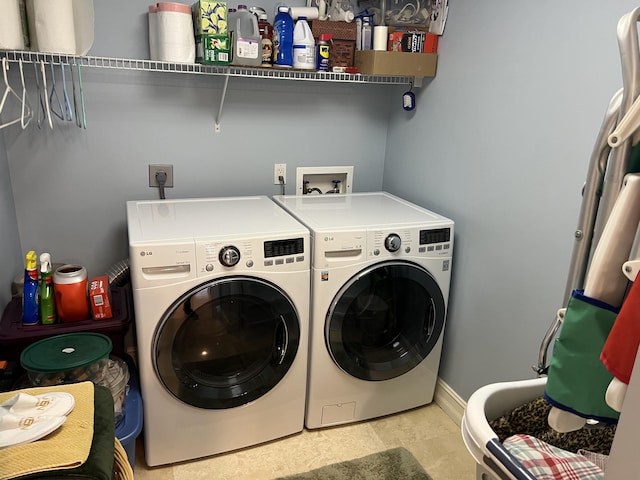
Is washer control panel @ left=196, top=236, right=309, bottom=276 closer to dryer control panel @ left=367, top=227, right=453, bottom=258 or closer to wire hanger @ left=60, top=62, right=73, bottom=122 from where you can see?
dryer control panel @ left=367, top=227, right=453, bottom=258

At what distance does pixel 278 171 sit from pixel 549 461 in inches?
69.6

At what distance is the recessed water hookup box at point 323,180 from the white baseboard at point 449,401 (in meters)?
1.10

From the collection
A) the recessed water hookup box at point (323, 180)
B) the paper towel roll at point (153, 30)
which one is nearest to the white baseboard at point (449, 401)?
the recessed water hookup box at point (323, 180)

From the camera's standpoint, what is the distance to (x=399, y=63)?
7.07 ft

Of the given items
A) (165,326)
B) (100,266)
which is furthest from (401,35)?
(100,266)

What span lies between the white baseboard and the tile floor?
0.12ft

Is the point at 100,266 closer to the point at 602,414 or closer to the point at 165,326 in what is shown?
the point at 165,326

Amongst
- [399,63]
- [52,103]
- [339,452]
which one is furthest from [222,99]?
[339,452]

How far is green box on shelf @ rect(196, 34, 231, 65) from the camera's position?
190 cm

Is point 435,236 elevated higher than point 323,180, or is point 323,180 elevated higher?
point 323,180

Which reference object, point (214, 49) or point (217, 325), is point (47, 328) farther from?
point (214, 49)

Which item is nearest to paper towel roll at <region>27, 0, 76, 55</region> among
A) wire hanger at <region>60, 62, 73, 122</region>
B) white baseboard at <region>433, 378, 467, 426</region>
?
wire hanger at <region>60, 62, 73, 122</region>

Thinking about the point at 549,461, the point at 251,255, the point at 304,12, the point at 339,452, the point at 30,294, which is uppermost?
the point at 304,12

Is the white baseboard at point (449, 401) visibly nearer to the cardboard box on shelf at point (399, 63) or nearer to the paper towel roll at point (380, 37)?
the cardboard box on shelf at point (399, 63)
